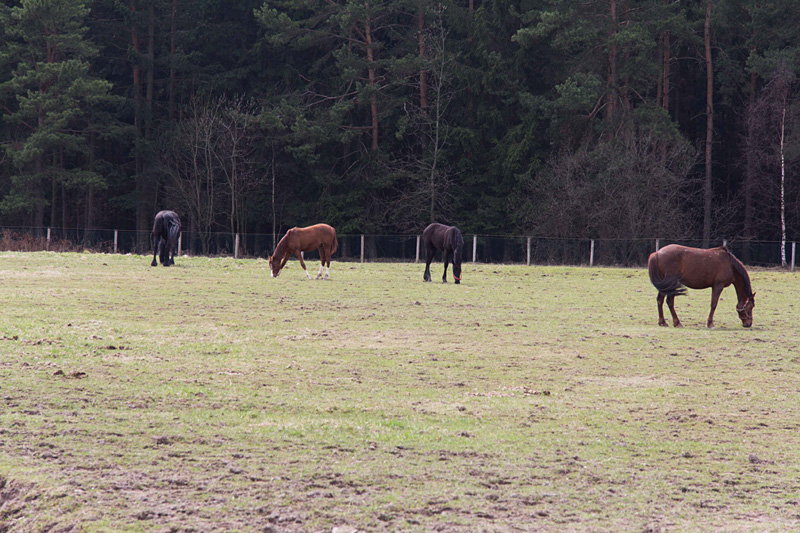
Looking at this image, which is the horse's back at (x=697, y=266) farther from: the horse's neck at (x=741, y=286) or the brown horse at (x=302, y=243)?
the brown horse at (x=302, y=243)

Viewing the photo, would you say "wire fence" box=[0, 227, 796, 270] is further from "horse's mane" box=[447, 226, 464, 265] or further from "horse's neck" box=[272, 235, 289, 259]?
"horse's mane" box=[447, 226, 464, 265]

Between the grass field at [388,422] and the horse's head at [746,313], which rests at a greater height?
the horse's head at [746,313]

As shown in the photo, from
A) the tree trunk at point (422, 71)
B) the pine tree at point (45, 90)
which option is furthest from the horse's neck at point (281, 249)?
the pine tree at point (45, 90)

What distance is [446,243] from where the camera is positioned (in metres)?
26.6

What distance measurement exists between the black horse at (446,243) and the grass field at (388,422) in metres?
9.72

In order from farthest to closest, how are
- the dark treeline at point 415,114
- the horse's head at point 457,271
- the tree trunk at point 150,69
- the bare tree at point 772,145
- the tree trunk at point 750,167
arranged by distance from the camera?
the tree trunk at point 150,69 → the tree trunk at point 750,167 → the dark treeline at point 415,114 → the bare tree at point 772,145 → the horse's head at point 457,271

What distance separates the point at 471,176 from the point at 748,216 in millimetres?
16998

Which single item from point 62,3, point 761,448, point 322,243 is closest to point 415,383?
point 761,448

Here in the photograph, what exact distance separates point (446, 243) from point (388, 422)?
1907 cm

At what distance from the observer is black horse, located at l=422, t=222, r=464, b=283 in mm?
26156

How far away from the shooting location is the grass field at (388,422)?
5516 mm

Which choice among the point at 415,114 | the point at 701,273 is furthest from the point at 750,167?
the point at 701,273

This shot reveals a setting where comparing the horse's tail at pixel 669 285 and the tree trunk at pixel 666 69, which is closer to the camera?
the horse's tail at pixel 669 285

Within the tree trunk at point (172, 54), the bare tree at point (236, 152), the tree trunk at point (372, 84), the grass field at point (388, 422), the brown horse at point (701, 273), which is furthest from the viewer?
the tree trunk at point (172, 54)
